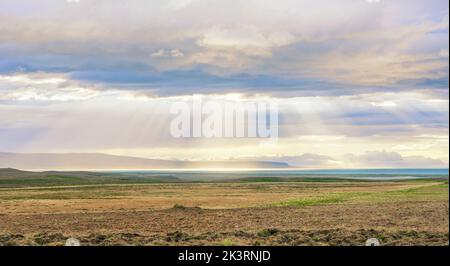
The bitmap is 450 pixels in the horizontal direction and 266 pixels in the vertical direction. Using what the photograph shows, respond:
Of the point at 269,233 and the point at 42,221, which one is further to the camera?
the point at 42,221

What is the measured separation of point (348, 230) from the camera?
27.9 m

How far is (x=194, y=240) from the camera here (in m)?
25.6

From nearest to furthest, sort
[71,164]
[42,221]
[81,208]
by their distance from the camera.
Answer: [42,221]
[81,208]
[71,164]

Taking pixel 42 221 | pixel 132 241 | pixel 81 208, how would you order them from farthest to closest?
1. pixel 81 208
2. pixel 42 221
3. pixel 132 241

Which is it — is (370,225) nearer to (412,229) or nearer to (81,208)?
(412,229)

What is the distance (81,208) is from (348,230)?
2657 cm

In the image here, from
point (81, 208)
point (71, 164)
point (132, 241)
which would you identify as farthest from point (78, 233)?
point (71, 164)
